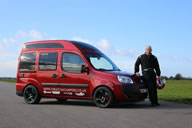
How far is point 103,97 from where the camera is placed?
9.63m

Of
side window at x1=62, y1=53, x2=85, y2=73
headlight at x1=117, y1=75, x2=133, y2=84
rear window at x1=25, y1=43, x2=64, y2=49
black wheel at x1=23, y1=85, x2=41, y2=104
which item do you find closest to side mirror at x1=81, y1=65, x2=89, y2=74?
side window at x1=62, y1=53, x2=85, y2=73

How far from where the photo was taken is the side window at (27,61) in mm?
11328

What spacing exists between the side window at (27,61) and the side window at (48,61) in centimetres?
35

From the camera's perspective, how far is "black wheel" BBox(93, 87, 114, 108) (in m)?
9.44

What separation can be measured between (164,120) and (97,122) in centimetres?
152

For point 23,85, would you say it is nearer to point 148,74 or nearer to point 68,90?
point 68,90

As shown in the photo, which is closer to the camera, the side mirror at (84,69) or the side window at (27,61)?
the side mirror at (84,69)

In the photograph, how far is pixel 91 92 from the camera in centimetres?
981

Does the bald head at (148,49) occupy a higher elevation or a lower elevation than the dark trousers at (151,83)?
higher

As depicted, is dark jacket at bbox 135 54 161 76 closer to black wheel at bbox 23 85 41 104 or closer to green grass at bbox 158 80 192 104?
green grass at bbox 158 80 192 104

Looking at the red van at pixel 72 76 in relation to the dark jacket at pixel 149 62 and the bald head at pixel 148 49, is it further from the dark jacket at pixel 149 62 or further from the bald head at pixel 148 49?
the bald head at pixel 148 49

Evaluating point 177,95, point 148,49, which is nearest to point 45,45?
point 148,49

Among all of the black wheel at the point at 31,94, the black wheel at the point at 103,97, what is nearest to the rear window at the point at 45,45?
the black wheel at the point at 31,94

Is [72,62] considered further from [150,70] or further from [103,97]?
[150,70]
